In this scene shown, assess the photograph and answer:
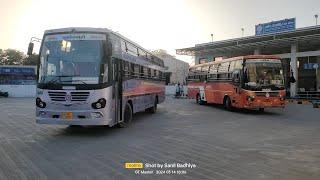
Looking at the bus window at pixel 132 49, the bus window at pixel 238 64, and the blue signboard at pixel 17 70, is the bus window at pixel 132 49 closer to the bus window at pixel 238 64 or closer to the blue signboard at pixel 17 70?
the bus window at pixel 238 64

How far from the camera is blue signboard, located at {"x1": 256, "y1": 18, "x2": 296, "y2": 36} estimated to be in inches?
1433

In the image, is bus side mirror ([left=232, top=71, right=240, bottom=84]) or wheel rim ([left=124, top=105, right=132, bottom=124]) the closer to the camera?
wheel rim ([left=124, top=105, right=132, bottom=124])

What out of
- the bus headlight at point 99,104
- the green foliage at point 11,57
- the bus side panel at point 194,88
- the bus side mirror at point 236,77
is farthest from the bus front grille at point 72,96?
the green foliage at point 11,57

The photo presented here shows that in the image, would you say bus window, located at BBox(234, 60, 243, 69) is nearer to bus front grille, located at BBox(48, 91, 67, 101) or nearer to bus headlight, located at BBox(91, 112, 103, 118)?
bus headlight, located at BBox(91, 112, 103, 118)

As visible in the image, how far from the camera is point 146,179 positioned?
684 centimetres

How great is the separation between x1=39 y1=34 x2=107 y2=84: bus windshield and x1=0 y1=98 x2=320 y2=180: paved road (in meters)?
1.83

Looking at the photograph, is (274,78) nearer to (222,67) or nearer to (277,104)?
(277,104)

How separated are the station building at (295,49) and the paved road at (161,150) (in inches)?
890

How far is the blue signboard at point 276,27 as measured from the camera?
119ft

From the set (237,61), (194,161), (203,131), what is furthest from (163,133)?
(237,61)

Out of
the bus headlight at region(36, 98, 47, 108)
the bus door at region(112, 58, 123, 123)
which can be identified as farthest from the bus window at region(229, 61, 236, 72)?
the bus headlight at region(36, 98, 47, 108)

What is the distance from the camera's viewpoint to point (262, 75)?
19609mm

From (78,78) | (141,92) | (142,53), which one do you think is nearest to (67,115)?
(78,78)

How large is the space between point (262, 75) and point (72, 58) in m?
11.3
